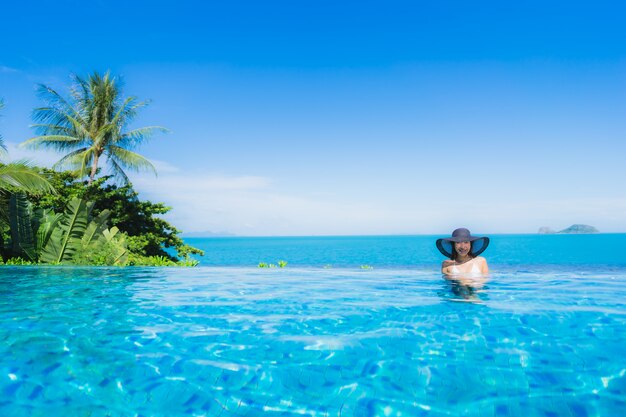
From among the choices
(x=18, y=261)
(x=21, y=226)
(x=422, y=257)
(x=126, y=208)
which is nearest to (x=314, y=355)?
(x=21, y=226)

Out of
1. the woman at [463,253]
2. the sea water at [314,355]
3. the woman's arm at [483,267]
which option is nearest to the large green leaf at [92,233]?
the sea water at [314,355]

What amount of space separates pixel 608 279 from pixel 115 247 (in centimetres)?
1657

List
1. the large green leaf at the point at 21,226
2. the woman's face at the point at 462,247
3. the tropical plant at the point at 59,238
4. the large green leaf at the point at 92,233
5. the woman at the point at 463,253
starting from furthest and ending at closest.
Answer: the large green leaf at the point at 92,233 → the tropical plant at the point at 59,238 → the large green leaf at the point at 21,226 → the woman's face at the point at 462,247 → the woman at the point at 463,253

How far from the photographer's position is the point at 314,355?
4449mm

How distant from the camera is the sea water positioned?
3.42 meters

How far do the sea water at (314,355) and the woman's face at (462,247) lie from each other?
109 centimetres

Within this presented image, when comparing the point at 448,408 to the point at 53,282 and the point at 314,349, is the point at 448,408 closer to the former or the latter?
the point at 314,349

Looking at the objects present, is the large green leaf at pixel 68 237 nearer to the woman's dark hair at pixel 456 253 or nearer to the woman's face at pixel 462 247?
the woman's dark hair at pixel 456 253

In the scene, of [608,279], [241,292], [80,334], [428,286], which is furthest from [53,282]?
[608,279]

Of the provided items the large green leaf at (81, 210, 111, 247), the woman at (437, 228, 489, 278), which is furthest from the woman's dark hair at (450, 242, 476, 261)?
the large green leaf at (81, 210, 111, 247)

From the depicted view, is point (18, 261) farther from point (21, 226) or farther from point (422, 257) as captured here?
point (422, 257)

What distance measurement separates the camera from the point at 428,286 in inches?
375

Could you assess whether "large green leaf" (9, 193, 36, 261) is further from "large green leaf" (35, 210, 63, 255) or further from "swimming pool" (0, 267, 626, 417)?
"swimming pool" (0, 267, 626, 417)

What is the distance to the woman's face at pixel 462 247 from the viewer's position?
336 inches
